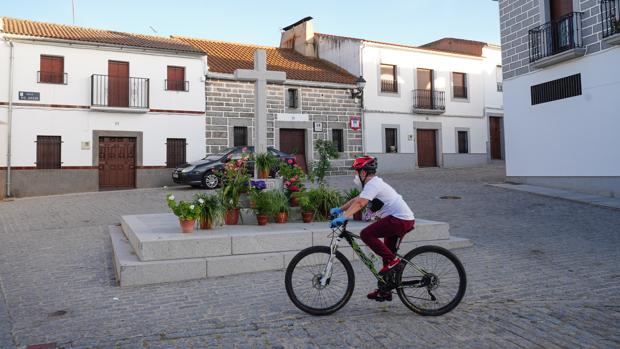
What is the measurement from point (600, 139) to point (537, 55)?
354 centimetres

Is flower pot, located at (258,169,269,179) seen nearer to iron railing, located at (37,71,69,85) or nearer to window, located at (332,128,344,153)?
iron railing, located at (37,71,69,85)

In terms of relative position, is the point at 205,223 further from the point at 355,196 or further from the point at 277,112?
the point at 277,112

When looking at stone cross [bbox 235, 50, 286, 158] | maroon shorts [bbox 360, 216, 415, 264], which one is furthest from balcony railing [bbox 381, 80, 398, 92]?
maroon shorts [bbox 360, 216, 415, 264]

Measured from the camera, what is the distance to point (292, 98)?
2305cm

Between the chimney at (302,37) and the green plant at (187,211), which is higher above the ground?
the chimney at (302,37)

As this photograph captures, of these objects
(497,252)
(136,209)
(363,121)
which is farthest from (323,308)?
(363,121)

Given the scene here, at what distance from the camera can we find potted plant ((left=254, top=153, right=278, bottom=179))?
8.55m

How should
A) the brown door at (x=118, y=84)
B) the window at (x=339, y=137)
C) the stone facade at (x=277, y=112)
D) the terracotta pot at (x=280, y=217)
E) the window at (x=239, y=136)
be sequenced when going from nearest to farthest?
the terracotta pot at (x=280, y=217), the brown door at (x=118, y=84), the stone facade at (x=277, y=112), the window at (x=239, y=136), the window at (x=339, y=137)

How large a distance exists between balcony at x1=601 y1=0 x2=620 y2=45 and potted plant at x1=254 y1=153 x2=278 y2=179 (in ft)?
33.8

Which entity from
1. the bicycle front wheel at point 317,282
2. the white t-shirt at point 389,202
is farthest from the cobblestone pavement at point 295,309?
the white t-shirt at point 389,202

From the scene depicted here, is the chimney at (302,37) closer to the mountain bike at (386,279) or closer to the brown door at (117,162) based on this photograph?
the brown door at (117,162)

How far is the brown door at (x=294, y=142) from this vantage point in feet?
75.1

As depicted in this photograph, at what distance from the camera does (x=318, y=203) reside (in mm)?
8000

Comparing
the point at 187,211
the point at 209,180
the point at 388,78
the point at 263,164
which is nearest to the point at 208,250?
the point at 187,211
